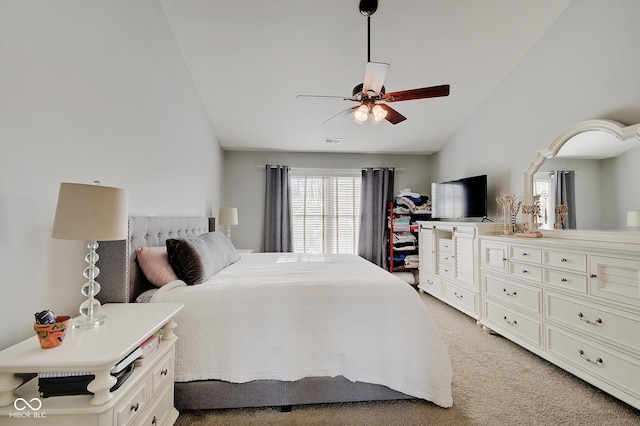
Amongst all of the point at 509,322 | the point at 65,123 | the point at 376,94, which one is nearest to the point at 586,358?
the point at 509,322

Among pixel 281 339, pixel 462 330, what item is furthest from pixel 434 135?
pixel 281 339

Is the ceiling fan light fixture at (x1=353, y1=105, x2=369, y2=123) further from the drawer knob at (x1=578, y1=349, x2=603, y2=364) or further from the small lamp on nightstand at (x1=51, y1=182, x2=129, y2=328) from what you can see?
the drawer knob at (x1=578, y1=349, x2=603, y2=364)

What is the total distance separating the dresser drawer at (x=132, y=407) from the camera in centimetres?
101

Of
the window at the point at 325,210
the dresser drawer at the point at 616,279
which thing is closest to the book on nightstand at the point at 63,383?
the dresser drawer at the point at 616,279

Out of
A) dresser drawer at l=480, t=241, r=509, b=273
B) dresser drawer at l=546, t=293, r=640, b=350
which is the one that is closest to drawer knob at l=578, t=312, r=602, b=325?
dresser drawer at l=546, t=293, r=640, b=350

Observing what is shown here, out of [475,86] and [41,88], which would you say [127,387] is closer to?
[41,88]

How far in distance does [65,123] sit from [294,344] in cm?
171

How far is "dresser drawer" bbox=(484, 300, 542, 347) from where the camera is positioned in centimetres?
225

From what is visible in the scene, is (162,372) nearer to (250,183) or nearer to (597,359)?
(597,359)

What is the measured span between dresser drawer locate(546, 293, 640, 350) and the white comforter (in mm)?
1131

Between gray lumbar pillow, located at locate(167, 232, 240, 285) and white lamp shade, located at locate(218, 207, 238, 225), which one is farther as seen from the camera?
white lamp shade, located at locate(218, 207, 238, 225)

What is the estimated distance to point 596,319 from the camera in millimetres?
1840

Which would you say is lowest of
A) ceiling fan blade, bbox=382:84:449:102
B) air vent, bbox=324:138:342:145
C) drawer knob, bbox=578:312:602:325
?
drawer knob, bbox=578:312:602:325

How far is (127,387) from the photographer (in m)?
1.05
